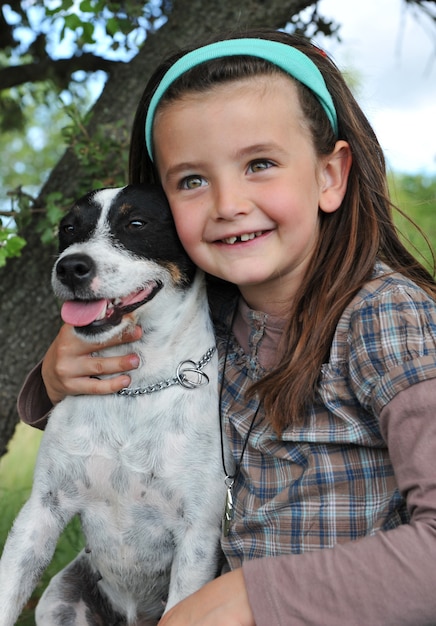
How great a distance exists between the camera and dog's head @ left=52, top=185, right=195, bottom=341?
233 cm

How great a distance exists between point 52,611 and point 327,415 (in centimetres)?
118

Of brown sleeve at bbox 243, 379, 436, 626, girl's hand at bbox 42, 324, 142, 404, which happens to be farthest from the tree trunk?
brown sleeve at bbox 243, 379, 436, 626

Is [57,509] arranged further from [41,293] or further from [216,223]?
[41,293]

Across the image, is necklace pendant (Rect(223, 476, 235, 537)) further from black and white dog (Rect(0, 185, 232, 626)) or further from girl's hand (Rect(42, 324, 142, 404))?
girl's hand (Rect(42, 324, 142, 404))

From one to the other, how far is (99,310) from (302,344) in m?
0.58

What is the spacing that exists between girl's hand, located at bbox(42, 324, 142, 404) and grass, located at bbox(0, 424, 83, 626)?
0.41 meters

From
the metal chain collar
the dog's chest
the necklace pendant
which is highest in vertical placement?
the metal chain collar

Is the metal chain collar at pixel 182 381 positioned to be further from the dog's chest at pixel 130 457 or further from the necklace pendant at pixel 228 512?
the necklace pendant at pixel 228 512

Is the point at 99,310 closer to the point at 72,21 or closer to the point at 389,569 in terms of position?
the point at 389,569

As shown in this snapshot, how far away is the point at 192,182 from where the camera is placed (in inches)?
94.1

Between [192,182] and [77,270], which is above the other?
[192,182]

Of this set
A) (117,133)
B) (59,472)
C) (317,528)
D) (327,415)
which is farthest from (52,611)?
(117,133)

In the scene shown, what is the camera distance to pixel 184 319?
2.53 meters

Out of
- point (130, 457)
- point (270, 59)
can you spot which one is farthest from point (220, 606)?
point (270, 59)
